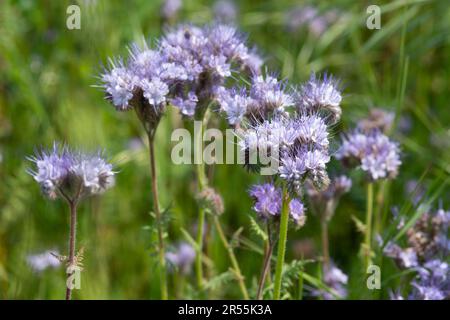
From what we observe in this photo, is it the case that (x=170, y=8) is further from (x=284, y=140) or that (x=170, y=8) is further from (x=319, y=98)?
(x=284, y=140)

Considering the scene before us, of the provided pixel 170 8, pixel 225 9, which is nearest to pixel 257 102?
pixel 170 8

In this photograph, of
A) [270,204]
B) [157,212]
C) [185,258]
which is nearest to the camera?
[270,204]

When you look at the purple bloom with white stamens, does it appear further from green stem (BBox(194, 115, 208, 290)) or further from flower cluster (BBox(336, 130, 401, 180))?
flower cluster (BBox(336, 130, 401, 180))

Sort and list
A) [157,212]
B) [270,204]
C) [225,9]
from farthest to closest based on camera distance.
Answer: [225,9] → [157,212] → [270,204]

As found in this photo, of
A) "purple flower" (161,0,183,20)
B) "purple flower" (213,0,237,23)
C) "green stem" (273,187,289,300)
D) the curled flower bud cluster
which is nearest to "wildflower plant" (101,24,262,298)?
the curled flower bud cluster

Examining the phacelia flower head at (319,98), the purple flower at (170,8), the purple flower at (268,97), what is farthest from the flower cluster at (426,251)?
the purple flower at (170,8)
